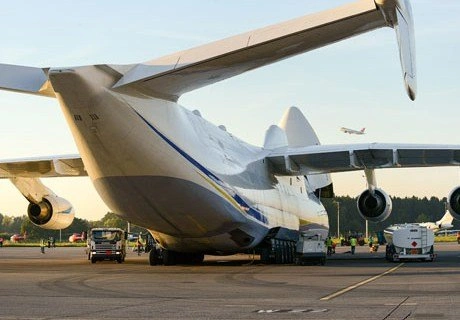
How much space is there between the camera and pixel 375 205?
32.2m

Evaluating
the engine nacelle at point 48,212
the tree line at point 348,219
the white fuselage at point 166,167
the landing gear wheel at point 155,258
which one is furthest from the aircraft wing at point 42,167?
the tree line at point 348,219

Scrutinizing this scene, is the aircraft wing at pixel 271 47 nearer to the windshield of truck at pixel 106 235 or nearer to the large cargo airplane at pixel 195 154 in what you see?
the large cargo airplane at pixel 195 154

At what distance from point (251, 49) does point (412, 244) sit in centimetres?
1764

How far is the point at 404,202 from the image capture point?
155250 mm

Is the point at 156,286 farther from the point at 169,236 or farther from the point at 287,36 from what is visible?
the point at 169,236

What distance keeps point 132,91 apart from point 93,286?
4.86 metres

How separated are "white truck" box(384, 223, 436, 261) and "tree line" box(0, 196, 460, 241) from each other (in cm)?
8875

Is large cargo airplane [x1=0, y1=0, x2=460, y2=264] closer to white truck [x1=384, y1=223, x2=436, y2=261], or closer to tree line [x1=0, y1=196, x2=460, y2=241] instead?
white truck [x1=384, y1=223, x2=436, y2=261]

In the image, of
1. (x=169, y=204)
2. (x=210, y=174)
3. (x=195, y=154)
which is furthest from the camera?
(x=210, y=174)

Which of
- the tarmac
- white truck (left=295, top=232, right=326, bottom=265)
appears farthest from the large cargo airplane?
the tarmac

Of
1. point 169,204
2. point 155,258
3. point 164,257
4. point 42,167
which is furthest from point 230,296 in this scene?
point 42,167

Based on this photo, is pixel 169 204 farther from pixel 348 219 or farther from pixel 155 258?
pixel 348 219

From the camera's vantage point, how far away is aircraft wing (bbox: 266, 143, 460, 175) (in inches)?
1099

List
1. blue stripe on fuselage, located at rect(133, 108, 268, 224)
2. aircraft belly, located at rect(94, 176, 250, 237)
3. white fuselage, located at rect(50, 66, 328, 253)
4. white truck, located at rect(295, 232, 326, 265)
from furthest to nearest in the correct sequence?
white truck, located at rect(295, 232, 326, 265) → aircraft belly, located at rect(94, 176, 250, 237) → blue stripe on fuselage, located at rect(133, 108, 268, 224) → white fuselage, located at rect(50, 66, 328, 253)
